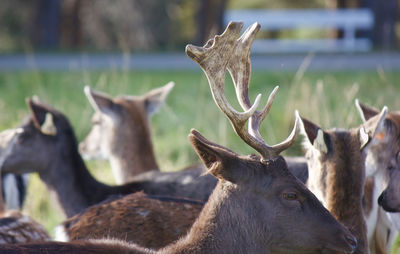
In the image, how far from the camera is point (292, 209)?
413 cm

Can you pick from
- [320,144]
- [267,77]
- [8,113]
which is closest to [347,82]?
[267,77]

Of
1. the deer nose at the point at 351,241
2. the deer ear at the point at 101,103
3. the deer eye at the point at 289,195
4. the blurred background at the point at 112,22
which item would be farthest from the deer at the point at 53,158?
the blurred background at the point at 112,22

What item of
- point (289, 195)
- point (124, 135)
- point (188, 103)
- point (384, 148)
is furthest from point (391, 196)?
point (188, 103)

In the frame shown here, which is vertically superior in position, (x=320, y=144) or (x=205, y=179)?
(x=320, y=144)

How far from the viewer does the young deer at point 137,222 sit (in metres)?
4.89

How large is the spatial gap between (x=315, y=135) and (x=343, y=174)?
1.31 feet

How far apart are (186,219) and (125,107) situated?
2786 millimetres

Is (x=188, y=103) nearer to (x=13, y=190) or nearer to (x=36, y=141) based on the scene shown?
(x=13, y=190)

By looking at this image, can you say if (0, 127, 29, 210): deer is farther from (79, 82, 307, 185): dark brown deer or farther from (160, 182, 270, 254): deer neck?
(160, 182, 270, 254): deer neck

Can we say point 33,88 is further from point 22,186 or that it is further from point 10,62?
point 22,186

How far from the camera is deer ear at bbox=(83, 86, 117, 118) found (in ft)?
24.3

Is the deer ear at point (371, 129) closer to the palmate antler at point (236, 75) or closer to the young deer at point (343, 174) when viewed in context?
the young deer at point (343, 174)

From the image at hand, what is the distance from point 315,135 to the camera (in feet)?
17.1

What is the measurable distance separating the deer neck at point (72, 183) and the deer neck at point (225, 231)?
249 cm
